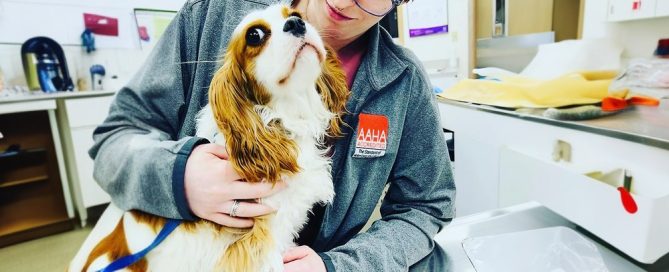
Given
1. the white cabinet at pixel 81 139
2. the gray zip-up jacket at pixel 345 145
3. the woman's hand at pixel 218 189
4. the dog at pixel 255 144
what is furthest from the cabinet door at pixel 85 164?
the woman's hand at pixel 218 189

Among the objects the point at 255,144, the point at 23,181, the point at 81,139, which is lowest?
the point at 23,181

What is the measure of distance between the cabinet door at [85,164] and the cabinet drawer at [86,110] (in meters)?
0.05

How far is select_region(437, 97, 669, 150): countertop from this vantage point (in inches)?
30.4

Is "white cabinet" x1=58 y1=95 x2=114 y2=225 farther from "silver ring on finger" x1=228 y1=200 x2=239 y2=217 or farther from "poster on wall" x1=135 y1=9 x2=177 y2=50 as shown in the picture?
"silver ring on finger" x1=228 y1=200 x2=239 y2=217

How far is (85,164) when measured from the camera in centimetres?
271

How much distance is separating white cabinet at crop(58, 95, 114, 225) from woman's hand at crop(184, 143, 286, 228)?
8.27ft

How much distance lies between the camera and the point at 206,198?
0.60m

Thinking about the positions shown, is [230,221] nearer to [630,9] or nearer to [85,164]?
[630,9]

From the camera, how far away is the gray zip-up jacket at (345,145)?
2.13ft

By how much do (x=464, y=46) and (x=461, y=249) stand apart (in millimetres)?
2864

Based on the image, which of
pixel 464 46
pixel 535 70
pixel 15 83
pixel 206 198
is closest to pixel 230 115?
pixel 206 198

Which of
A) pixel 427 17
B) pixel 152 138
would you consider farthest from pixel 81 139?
A: pixel 427 17

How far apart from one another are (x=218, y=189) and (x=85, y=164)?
108 inches

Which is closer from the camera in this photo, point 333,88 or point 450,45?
point 333,88
